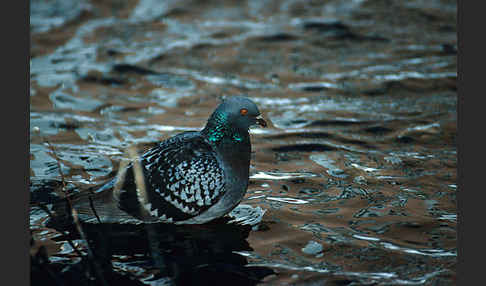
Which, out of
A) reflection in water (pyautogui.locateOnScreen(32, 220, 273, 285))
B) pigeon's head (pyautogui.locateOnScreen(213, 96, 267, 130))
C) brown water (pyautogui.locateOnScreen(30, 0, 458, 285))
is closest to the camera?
reflection in water (pyautogui.locateOnScreen(32, 220, 273, 285))

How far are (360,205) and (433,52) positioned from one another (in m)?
7.13

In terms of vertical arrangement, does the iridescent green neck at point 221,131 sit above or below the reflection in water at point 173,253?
above

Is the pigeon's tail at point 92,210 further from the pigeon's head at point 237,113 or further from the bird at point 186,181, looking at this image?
the pigeon's head at point 237,113

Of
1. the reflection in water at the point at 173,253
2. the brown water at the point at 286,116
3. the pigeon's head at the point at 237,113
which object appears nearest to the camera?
the reflection in water at the point at 173,253

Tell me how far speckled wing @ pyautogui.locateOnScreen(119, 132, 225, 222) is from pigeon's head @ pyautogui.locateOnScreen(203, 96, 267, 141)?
29 cm

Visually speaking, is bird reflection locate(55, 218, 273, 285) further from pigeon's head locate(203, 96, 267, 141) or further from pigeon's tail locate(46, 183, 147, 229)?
pigeon's head locate(203, 96, 267, 141)

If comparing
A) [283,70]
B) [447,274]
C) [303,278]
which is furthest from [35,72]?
[447,274]

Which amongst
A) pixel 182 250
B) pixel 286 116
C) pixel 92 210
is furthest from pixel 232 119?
pixel 286 116

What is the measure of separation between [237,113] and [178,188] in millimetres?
987

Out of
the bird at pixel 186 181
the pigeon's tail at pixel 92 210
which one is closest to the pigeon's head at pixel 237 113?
the bird at pixel 186 181

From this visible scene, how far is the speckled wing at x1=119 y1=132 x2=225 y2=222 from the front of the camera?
5.79m

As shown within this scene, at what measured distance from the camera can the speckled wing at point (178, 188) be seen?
5.79 m

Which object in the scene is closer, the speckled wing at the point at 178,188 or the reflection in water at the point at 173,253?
the reflection in water at the point at 173,253

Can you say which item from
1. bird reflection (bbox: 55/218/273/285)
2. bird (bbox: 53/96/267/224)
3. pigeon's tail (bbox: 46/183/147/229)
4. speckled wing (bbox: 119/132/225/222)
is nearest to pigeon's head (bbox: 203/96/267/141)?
bird (bbox: 53/96/267/224)
